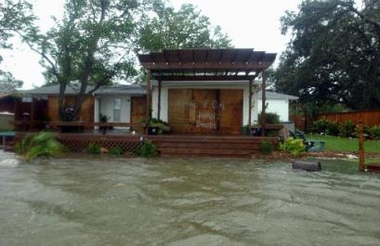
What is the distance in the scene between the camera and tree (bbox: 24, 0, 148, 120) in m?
19.5

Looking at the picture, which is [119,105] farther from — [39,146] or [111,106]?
[39,146]

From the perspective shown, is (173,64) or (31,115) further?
(31,115)

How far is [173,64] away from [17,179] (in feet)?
26.0

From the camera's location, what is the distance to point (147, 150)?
14.7 metres

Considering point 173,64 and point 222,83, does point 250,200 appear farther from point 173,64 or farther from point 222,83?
point 222,83

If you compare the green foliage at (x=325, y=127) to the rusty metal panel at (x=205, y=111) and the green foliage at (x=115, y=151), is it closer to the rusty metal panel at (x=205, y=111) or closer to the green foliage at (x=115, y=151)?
the rusty metal panel at (x=205, y=111)

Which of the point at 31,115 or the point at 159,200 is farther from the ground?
the point at 31,115

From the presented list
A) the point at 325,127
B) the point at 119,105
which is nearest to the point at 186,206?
the point at 119,105

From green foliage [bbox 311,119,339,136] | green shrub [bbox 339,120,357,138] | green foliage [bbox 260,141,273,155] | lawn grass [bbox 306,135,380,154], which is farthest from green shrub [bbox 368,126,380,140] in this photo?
green foliage [bbox 260,141,273,155]

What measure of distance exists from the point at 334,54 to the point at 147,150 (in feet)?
67.5

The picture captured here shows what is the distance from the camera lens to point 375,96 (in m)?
32.2

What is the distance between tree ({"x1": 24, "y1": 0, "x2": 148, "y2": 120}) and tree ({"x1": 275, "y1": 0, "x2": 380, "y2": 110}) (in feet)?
49.9

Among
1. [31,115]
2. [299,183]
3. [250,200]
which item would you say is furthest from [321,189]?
[31,115]

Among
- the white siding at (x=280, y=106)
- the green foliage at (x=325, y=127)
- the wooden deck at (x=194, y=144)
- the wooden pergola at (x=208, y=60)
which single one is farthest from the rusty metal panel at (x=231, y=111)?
the green foliage at (x=325, y=127)
